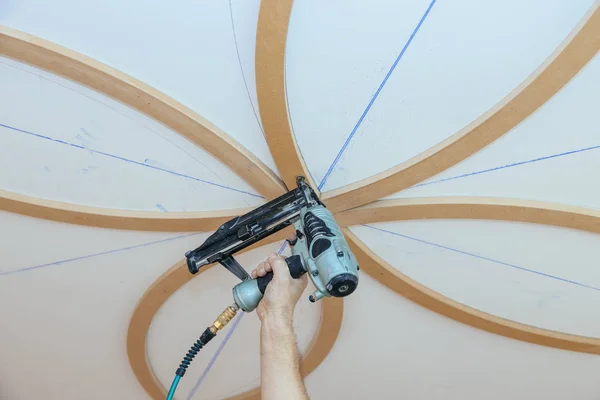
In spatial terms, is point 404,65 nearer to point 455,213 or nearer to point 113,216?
point 455,213

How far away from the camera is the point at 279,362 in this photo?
2.97m

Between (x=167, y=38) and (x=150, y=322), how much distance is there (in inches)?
154

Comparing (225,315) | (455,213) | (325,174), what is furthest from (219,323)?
(455,213)

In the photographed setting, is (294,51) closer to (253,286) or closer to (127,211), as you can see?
(253,286)

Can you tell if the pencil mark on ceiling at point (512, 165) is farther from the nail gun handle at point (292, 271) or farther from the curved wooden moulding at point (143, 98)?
the nail gun handle at point (292, 271)

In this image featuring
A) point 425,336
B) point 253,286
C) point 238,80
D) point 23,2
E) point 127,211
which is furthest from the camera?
point 425,336

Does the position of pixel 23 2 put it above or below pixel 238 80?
above

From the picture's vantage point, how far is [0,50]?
457 centimetres

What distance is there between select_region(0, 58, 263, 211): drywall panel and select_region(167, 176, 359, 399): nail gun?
101cm

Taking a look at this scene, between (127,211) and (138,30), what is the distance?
2.08 m

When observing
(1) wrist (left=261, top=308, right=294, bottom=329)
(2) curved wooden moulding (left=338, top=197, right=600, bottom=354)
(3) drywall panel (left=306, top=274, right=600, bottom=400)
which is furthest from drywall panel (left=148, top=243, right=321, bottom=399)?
(1) wrist (left=261, top=308, right=294, bottom=329)

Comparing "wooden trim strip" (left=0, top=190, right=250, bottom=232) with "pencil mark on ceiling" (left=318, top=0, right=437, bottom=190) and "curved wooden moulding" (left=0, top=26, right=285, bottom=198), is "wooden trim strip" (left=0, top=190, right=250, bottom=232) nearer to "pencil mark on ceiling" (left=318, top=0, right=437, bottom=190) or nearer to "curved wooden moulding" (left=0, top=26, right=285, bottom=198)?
"curved wooden moulding" (left=0, top=26, right=285, bottom=198)

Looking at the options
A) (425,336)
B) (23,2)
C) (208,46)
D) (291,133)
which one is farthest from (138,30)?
(425,336)

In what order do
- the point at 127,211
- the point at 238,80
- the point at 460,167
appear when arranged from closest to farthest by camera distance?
the point at 238,80 < the point at 460,167 < the point at 127,211
